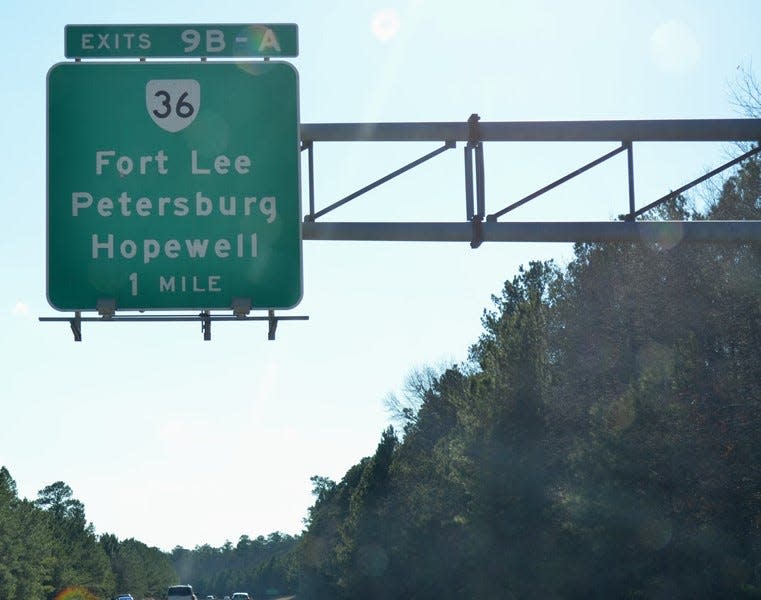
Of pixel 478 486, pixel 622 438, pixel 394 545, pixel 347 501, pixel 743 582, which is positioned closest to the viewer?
pixel 743 582

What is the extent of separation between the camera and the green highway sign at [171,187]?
1365 centimetres

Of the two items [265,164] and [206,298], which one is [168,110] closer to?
[265,164]

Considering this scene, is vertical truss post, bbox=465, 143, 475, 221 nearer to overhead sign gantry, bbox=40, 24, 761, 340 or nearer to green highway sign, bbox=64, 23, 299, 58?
overhead sign gantry, bbox=40, 24, 761, 340

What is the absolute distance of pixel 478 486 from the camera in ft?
167

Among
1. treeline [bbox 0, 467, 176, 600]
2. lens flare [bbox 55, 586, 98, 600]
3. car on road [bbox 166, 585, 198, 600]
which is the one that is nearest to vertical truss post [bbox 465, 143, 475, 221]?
car on road [bbox 166, 585, 198, 600]

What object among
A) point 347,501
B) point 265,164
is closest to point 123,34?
point 265,164

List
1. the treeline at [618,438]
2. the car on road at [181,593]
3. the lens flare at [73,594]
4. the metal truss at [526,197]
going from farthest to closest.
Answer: the lens flare at [73,594] < the car on road at [181,593] < the treeline at [618,438] < the metal truss at [526,197]

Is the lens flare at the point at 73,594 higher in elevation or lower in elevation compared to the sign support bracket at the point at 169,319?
lower

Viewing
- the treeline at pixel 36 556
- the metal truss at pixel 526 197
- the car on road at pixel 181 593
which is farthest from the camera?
the treeline at pixel 36 556

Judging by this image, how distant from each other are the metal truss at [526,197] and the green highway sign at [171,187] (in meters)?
0.50

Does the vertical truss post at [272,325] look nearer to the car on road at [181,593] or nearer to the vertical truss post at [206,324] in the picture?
the vertical truss post at [206,324]

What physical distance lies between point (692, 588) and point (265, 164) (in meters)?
29.6

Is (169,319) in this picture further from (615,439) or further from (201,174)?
(615,439)

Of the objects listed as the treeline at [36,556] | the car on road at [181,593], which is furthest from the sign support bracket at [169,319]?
the treeline at [36,556]
